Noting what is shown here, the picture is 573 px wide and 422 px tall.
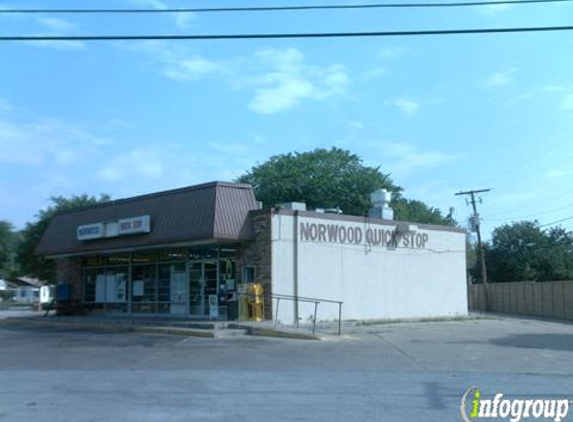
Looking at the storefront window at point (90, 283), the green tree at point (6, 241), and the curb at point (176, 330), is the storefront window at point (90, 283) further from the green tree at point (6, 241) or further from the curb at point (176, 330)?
the green tree at point (6, 241)

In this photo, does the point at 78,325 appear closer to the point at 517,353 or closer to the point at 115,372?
the point at 115,372


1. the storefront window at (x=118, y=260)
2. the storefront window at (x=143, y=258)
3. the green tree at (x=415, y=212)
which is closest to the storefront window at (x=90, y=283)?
the storefront window at (x=118, y=260)

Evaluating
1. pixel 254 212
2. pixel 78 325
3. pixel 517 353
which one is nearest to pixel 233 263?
pixel 254 212

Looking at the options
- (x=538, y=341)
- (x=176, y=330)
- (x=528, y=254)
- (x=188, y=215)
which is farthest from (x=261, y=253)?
(x=528, y=254)

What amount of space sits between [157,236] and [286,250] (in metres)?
5.14

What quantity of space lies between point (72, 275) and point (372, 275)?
52.1 ft

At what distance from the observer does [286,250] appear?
25938mm

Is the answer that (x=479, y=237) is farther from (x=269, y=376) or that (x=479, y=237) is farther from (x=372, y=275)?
(x=269, y=376)

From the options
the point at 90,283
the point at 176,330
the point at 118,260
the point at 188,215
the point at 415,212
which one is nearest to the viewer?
the point at 176,330

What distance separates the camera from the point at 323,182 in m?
52.8

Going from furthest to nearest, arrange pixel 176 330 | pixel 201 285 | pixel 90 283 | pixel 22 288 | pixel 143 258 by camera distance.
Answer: pixel 22 288 → pixel 90 283 → pixel 143 258 → pixel 201 285 → pixel 176 330

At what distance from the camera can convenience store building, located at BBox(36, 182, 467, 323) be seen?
25.7 m

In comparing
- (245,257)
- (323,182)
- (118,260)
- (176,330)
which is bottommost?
(176,330)

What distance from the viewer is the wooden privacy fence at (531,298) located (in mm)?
41812
